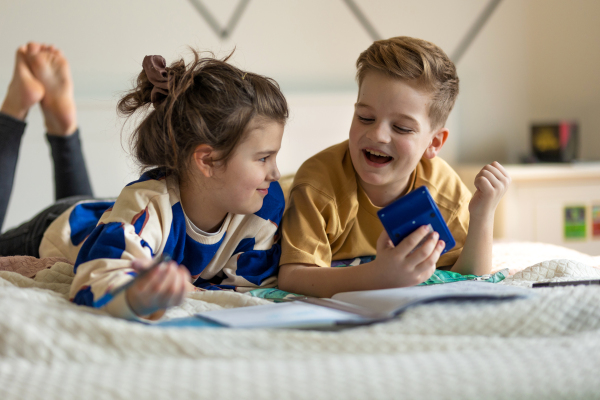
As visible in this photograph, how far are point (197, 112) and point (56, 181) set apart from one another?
2.48 feet

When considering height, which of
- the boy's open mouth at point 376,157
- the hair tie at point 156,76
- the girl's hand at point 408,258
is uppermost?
the hair tie at point 156,76

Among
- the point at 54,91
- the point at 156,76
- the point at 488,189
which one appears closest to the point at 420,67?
the point at 488,189

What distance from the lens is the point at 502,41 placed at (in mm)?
2316

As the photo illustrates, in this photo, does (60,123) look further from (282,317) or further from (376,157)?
(282,317)

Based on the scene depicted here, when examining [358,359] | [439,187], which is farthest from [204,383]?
[439,187]

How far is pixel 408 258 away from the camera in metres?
0.76

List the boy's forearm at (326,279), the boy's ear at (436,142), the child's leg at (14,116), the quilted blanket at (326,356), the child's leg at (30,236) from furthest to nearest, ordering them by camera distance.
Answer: the child's leg at (14,116)
the child's leg at (30,236)
the boy's ear at (436,142)
the boy's forearm at (326,279)
the quilted blanket at (326,356)

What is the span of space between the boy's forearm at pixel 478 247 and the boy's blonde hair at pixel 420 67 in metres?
0.20

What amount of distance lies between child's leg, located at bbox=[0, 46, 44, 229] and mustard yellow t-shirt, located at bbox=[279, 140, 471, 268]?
740 millimetres

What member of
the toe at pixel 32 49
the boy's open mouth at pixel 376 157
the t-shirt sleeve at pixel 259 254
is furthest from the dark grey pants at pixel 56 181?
the boy's open mouth at pixel 376 157

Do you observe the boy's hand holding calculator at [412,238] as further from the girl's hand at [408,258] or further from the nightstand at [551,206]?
the nightstand at [551,206]

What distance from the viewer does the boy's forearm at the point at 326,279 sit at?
0.81 meters

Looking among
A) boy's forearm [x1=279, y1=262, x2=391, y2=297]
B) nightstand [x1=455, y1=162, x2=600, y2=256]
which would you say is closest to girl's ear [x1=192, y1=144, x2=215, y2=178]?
boy's forearm [x1=279, y1=262, x2=391, y2=297]

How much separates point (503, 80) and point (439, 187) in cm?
150
